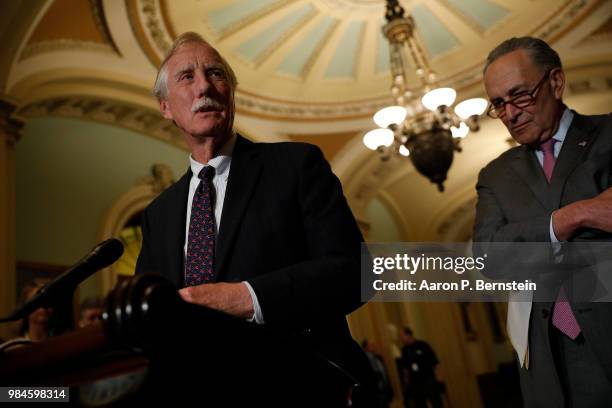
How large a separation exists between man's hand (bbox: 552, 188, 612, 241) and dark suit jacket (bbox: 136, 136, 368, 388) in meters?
0.55

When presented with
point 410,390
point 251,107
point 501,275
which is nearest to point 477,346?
point 410,390

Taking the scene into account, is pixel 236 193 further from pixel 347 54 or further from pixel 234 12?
pixel 347 54

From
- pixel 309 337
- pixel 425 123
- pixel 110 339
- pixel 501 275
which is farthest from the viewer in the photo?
pixel 425 123

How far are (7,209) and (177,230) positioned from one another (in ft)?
11.9

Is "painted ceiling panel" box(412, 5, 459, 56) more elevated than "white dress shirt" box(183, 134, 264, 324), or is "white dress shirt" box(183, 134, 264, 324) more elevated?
"painted ceiling panel" box(412, 5, 459, 56)

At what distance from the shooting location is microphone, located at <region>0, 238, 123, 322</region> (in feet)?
3.38

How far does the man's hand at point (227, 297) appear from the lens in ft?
3.11

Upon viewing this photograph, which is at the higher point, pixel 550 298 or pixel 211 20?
pixel 211 20

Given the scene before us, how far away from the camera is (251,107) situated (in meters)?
7.61

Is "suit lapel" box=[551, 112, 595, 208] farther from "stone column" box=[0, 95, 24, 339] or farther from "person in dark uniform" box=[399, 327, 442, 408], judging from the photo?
"person in dark uniform" box=[399, 327, 442, 408]

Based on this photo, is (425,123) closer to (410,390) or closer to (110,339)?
(410,390)

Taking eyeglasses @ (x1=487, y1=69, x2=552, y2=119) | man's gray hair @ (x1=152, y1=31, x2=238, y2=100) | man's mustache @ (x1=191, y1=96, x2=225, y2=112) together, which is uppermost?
man's gray hair @ (x1=152, y1=31, x2=238, y2=100)

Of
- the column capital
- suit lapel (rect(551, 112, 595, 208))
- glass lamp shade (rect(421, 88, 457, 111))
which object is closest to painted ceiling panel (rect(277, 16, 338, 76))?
glass lamp shade (rect(421, 88, 457, 111))

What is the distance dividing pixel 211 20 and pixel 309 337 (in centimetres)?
577
